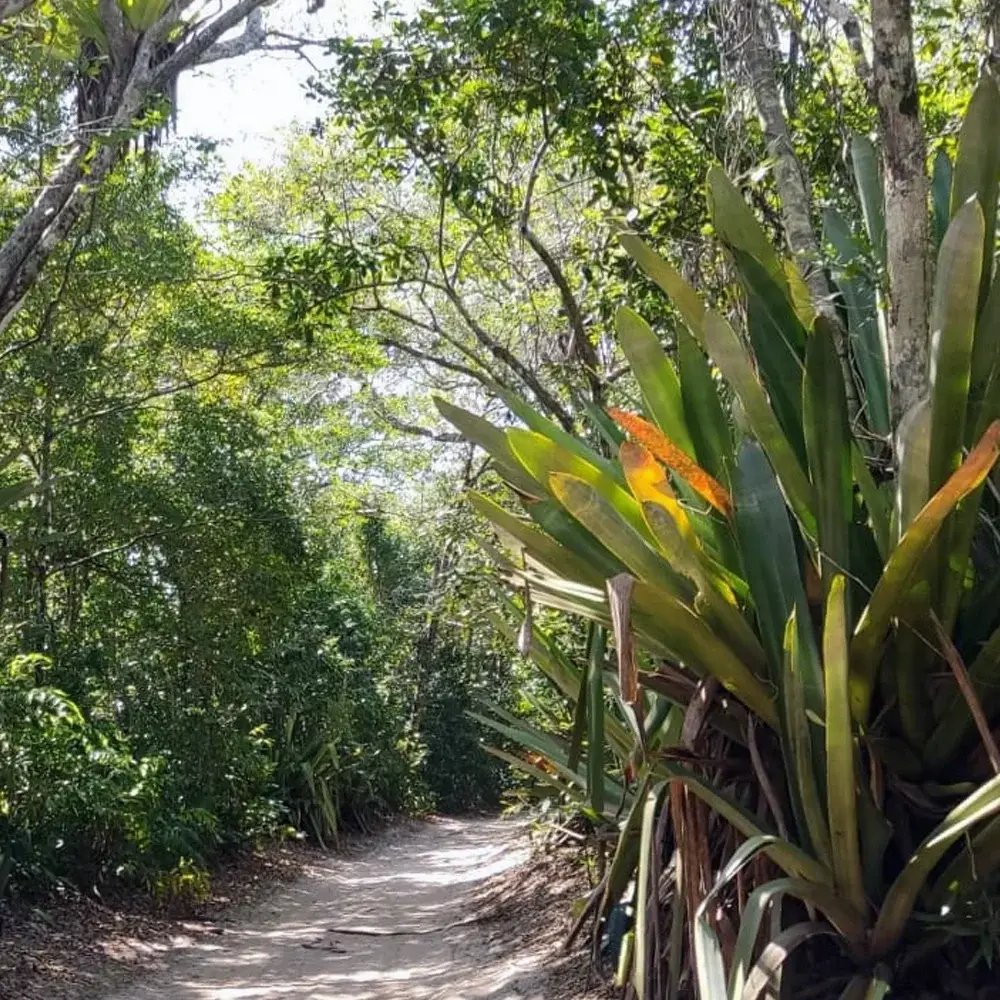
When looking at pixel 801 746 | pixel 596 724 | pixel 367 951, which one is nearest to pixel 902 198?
pixel 801 746

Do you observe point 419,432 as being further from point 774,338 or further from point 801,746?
point 801,746

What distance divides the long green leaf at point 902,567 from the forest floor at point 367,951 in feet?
7.36

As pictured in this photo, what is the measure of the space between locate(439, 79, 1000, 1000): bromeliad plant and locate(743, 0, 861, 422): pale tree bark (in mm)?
445

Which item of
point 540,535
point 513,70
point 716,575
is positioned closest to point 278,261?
point 513,70

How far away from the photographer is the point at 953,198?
8.71 feet

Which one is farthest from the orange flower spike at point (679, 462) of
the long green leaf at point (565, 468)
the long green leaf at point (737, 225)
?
the long green leaf at point (737, 225)

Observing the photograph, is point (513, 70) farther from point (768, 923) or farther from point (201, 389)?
point (201, 389)

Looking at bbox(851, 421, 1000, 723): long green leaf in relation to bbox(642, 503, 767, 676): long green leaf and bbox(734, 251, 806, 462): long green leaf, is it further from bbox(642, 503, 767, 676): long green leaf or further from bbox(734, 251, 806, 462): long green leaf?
bbox(734, 251, 806, 462): long green leaf

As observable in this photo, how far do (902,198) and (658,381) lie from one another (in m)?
0.80

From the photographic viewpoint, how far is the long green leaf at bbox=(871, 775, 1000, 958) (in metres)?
2.11

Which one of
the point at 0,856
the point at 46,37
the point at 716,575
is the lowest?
the point at 0,856

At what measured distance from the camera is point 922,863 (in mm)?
2242

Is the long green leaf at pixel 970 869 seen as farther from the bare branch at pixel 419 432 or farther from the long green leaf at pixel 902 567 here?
the bare branch at pixel 419 432

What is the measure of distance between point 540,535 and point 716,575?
0.52m
